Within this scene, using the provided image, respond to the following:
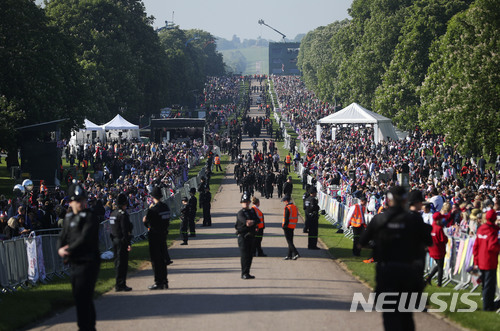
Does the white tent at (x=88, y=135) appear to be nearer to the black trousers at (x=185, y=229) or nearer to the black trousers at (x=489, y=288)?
the black trousers at (x=185, y=229)

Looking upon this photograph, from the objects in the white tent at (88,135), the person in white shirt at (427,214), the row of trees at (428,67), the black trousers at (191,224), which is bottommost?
the black trousers at (191,224)

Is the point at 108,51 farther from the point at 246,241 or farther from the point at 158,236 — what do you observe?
the point at 158,236

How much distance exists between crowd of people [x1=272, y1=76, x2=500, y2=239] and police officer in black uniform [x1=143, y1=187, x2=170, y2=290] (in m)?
6.03

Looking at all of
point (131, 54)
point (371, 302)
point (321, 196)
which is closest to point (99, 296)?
point (371, 302)

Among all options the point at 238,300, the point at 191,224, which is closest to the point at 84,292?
the point at 238,300

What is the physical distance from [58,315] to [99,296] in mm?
1675

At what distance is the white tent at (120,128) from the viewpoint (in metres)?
64.1

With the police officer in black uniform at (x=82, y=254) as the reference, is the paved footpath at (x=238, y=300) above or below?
below

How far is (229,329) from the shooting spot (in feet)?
39.5

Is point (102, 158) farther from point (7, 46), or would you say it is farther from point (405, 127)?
point (405, 127)

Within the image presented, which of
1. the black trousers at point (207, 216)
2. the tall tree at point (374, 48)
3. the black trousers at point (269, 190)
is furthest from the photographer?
the tall tree at point (374, 48)

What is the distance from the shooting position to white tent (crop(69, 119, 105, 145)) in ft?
209

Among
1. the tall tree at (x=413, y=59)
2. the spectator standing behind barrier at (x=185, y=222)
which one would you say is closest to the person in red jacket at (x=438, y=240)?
the spectator standing behind barrier at (x=185, y=222)

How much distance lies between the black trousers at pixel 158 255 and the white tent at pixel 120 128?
48704 mm
